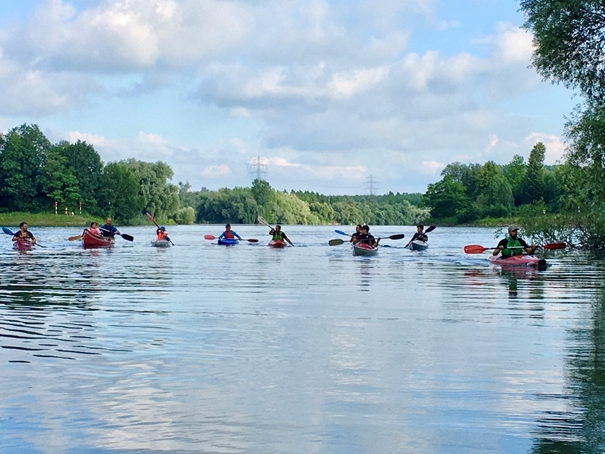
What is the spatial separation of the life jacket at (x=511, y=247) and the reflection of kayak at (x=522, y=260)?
0.22 m

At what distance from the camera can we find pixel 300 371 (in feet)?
31.3

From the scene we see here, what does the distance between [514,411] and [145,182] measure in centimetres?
12933

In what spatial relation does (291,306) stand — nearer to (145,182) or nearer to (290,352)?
(290,352)

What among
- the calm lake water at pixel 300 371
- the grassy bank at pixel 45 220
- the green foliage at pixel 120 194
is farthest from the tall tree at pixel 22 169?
the calm lake water at pixel 300 371

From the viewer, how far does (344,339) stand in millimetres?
12086

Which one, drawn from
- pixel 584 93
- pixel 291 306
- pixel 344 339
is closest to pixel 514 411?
pixel 344 339

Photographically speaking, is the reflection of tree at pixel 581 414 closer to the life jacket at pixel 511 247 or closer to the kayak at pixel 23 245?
the life jacket at pixel 511 247

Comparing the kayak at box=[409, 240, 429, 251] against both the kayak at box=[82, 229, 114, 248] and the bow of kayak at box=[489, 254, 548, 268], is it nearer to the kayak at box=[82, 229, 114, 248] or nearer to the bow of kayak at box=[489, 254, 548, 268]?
the bow of kayak at box=[489, 254, 548, 268]

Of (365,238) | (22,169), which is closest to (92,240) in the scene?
(365,238)

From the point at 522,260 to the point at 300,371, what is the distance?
22.4 meters

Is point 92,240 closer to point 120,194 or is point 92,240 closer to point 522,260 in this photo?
point 522,260

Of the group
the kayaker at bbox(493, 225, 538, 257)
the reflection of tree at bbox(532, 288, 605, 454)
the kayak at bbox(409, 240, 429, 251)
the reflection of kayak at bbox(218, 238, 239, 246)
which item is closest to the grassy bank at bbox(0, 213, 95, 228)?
the reflection of kayak at bbox(218, 238, 239, 246)

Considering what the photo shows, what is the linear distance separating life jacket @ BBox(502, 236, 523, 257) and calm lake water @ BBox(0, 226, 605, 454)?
36.9 feet

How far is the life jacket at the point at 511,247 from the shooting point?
1241 inches
